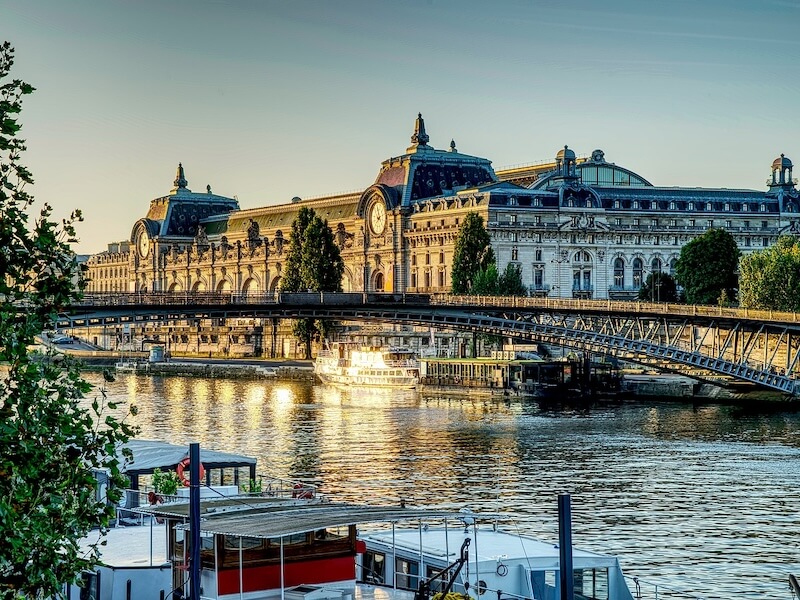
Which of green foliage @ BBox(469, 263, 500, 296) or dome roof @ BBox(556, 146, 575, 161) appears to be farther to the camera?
dome roof @ BBox(556, 146, 575, 161)

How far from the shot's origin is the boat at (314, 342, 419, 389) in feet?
322

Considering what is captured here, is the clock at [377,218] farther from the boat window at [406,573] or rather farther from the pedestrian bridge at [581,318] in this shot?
the boat window at [406,573]

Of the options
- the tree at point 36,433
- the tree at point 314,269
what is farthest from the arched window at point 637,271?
A: the tree at point 36,433

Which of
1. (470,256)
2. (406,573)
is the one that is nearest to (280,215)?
(470,256)

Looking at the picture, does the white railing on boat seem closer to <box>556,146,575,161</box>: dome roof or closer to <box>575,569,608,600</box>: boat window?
<box>575,569,608,600</box>: boat window

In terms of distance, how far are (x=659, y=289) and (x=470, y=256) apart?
17.5 metres

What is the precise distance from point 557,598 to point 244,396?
73384 mm

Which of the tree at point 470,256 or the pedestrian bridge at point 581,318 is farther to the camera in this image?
the tree at point 470,256

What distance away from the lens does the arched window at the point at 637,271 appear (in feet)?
448

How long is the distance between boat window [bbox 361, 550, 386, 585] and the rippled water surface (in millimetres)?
8869

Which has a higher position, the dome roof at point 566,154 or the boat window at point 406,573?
the dome roof at point 566,154

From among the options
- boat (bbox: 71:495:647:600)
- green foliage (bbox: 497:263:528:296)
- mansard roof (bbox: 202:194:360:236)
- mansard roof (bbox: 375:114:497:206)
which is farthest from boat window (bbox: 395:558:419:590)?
mansard roof (bbox: 202:194:360:236)

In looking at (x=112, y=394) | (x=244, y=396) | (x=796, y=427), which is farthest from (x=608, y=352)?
(x=112, y=394)

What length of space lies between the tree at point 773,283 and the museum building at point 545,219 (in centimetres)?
3652
